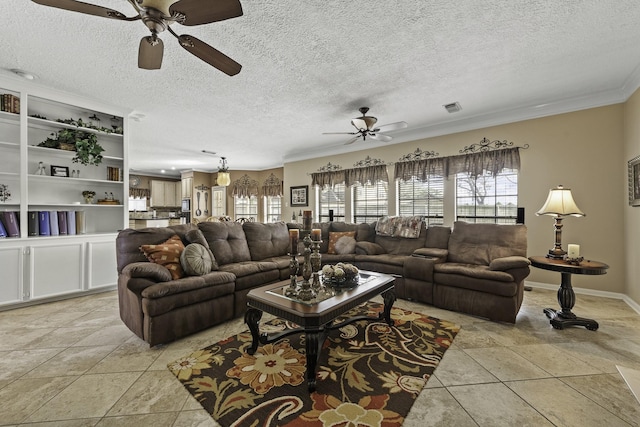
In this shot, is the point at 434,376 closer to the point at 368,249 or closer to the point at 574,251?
the point at 574,251

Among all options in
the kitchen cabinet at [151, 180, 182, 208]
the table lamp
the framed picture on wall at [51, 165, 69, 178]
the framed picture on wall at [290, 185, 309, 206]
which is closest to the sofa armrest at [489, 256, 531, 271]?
the table lamp

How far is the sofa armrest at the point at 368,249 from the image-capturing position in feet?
14.4

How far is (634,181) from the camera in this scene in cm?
327

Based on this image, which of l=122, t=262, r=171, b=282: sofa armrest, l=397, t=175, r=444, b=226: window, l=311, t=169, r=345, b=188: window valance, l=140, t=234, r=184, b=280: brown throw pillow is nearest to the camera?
l=122, t=262, r=171, b=282: sofa armrest

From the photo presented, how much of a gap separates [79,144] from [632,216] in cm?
720

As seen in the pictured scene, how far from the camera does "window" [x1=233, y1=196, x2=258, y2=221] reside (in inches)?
380

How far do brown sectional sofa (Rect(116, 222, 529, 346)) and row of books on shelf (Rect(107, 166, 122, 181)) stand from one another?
5.92ft

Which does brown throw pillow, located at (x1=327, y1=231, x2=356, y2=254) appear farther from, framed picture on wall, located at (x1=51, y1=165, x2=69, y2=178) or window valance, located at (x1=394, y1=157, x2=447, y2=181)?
framed picture on wall, located at (x1=51, y1=165, x2=69, y2=178)

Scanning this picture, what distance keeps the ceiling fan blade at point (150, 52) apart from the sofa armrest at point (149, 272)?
1.69 m

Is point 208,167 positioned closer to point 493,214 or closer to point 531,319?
point 493,214

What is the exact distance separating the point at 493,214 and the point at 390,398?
400 cm

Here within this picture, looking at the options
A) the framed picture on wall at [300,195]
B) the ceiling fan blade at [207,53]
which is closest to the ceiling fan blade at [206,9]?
the ceiling fan blade at [207,53]

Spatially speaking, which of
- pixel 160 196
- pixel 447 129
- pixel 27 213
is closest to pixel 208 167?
pixel 160 196

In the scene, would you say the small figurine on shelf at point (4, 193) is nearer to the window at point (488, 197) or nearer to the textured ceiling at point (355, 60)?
the textured ceiling at point (355, 60)
